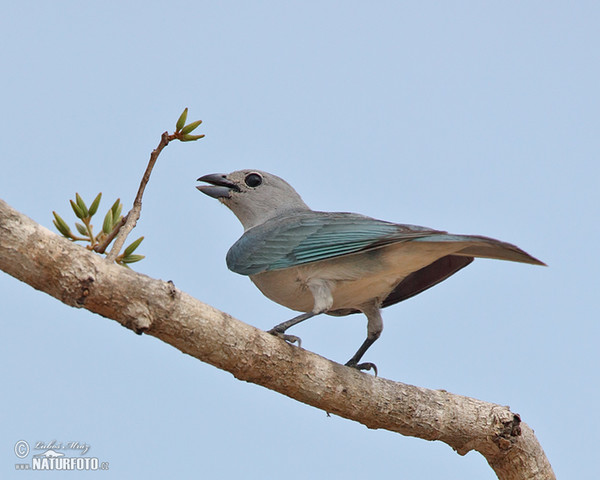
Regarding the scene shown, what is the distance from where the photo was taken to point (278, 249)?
6.22 m

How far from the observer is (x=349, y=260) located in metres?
6.10

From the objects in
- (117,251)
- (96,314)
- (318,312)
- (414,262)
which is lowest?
(96,314)

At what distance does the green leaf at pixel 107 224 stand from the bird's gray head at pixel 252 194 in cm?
262

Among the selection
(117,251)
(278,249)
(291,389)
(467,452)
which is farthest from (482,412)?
(117,251)

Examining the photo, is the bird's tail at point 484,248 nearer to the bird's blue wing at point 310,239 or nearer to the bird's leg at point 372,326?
the bird's blue wing at point 310,239

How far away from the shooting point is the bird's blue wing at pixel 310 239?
5883 millimetres

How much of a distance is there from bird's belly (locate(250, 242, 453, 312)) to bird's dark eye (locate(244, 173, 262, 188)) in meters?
1.41

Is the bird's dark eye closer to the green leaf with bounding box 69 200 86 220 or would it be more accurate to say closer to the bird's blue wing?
the bird's blue wing

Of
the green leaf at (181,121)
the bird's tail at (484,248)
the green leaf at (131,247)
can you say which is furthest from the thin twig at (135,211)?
the bird's tail at (484,248)

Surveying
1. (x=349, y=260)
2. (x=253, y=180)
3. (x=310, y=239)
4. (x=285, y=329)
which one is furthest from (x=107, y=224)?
(x=253, y=180)

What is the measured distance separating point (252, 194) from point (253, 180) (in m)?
0.16

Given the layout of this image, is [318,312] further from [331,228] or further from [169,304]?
[169,304]

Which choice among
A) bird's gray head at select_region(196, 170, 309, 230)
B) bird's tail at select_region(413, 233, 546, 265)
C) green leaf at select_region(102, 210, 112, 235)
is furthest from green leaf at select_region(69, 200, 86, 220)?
bird's gray head at select_region(196, 170, 309, 230)

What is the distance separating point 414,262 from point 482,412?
1256 mm
